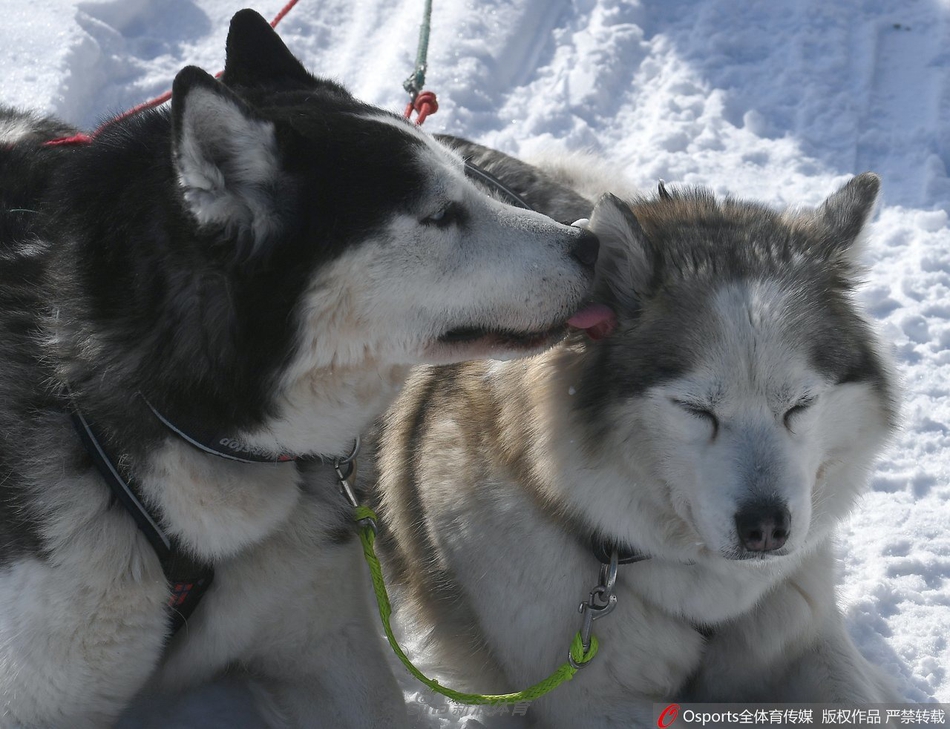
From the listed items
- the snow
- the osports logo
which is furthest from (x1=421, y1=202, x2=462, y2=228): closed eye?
the snow

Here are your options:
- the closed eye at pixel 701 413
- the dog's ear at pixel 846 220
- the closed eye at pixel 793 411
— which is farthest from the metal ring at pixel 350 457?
the dog's ear at pixel 846 220

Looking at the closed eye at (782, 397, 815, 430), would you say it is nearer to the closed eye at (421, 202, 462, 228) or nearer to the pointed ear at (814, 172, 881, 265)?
the pointed ear at (814, 172, 881, 265)

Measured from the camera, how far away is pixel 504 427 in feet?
8.82

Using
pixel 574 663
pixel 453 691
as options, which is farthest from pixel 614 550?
pixel 453 691

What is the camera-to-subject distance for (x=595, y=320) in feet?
7.92

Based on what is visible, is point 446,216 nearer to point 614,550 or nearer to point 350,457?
point 350,457

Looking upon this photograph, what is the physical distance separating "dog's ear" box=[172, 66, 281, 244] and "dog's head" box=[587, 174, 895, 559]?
0.86 meters

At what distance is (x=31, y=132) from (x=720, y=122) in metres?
3.64

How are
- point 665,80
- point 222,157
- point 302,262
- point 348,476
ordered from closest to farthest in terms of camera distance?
point 222,157, point 302,262, point 348,476, point 665,80

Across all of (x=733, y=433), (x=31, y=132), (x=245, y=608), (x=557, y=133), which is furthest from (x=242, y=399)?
(x=557, y=133)

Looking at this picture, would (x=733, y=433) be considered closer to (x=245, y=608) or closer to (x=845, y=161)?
(x=245, y=608)

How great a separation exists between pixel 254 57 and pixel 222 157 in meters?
0.77

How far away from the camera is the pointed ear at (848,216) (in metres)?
2.59

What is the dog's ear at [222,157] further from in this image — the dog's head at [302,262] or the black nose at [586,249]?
the black nose at [586,249]
